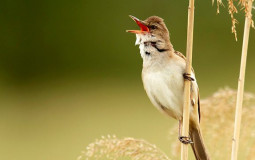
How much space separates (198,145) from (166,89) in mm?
260

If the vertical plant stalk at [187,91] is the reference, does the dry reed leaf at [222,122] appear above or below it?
below

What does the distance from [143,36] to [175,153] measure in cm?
47

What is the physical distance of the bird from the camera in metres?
1.98

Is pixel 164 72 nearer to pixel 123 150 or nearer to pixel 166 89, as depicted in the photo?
pixel 166 89

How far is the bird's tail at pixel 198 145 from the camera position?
6.51 ft

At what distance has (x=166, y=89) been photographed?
6.57 feet

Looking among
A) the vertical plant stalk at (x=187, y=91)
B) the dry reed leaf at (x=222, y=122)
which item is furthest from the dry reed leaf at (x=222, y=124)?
the vertical plant stalk at (x=187, y=91)

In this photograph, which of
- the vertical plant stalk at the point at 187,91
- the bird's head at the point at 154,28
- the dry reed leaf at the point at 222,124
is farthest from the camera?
the bird's head at the point at 154,28

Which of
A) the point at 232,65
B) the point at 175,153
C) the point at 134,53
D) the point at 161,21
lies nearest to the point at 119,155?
the point at 175,153

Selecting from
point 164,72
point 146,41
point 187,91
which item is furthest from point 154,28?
point 187,91

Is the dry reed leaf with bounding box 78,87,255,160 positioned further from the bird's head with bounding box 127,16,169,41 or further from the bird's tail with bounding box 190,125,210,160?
the bird's head with bounding box 127,16,169,41

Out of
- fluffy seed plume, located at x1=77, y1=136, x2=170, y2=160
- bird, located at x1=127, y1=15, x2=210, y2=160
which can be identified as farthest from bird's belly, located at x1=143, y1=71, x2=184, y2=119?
fluffy seed plume, located at x1=77, y1=136, x2=170, y2=160

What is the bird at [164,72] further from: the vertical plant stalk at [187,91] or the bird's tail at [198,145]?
the vertical plant stalk at [187,91]

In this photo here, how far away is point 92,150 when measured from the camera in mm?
1556
